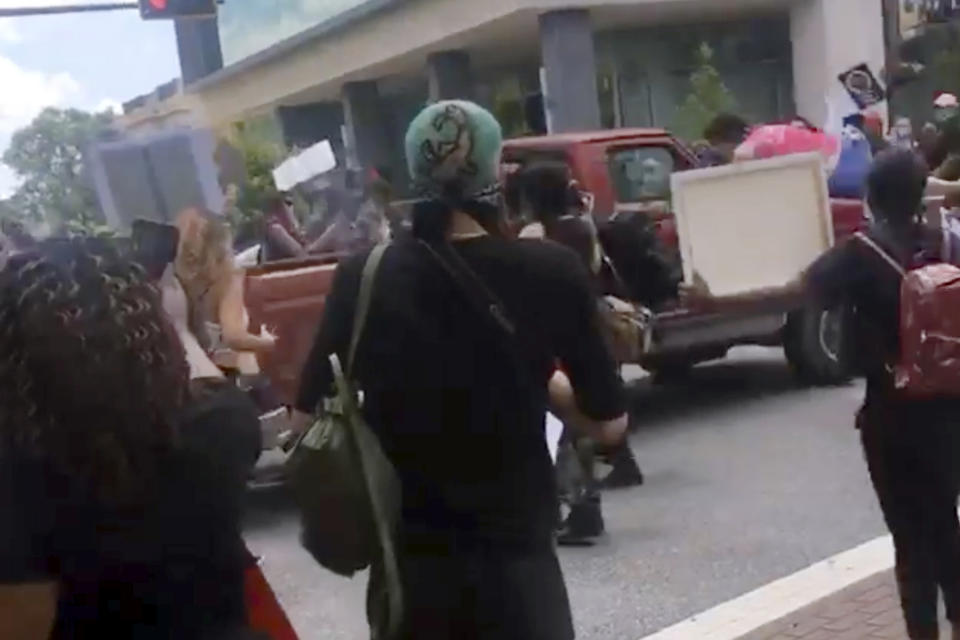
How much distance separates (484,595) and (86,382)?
1112 mm

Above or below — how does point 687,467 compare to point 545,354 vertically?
below

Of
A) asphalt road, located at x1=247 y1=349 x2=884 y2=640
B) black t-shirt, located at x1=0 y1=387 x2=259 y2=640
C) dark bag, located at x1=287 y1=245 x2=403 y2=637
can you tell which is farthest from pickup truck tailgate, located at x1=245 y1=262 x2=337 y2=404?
black t-shirt, located at x1=0 y1=387 x2=259 y2=640

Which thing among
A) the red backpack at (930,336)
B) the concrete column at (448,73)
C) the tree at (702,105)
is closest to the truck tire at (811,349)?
the red backpack at (930,336)

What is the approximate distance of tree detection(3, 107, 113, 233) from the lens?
6.13 meters

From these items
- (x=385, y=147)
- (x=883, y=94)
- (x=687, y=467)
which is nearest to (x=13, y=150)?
(x=687, y=467)

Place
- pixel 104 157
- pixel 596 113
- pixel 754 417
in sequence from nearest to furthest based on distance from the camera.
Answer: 1. pixel 104 157
2. pixel 754 417
3. pixel 596 113

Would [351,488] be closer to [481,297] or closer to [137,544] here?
[481,297]

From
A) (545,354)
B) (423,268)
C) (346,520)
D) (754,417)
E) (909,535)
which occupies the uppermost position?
(423,268)

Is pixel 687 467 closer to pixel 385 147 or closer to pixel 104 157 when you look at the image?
pixel 104 157

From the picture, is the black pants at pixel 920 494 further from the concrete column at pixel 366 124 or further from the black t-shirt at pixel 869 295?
the concrete column at pixel 366 124

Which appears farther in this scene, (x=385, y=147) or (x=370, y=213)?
(x=385, y=147)

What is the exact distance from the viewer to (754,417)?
33.1ft

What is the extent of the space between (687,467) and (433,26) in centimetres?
1801

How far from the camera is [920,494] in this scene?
170 inches
